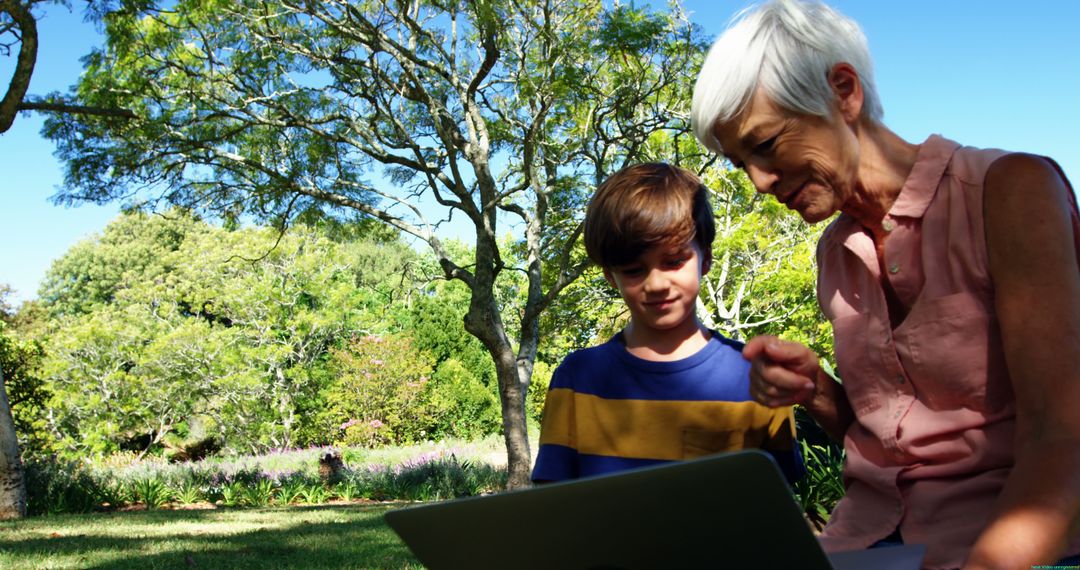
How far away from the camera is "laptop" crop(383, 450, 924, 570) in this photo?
2.76ft

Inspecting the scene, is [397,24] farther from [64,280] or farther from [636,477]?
[64,280]

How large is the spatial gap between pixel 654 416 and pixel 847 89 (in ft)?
2.68

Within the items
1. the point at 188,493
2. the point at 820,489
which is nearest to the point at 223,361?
the point at 188,493

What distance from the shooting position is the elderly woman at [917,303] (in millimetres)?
1048

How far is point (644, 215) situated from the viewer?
6.00 feet

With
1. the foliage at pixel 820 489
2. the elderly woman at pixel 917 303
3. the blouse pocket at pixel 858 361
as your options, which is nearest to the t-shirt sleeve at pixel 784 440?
the elderly woman at pixel 917 303

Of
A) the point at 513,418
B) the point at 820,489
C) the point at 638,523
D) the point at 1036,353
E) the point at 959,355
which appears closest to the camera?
the point at 638,523

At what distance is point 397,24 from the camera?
43.3ft

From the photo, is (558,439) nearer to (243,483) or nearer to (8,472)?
(8,472)

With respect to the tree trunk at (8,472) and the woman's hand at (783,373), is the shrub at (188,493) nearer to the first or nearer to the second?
the tree trunk at (8,472)

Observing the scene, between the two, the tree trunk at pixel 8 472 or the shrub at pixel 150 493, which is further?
the shrub at pixel 150 493

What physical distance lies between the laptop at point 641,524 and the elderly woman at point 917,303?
0.19 m

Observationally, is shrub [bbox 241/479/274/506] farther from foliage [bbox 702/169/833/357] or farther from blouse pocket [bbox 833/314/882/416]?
blouse pocket [bbox 833/314/882/416]

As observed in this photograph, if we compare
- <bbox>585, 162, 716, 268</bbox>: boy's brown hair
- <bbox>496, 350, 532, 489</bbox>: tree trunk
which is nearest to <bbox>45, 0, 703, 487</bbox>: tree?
<bbox>496, 350, 532, 489</bbox>: tree trunk
